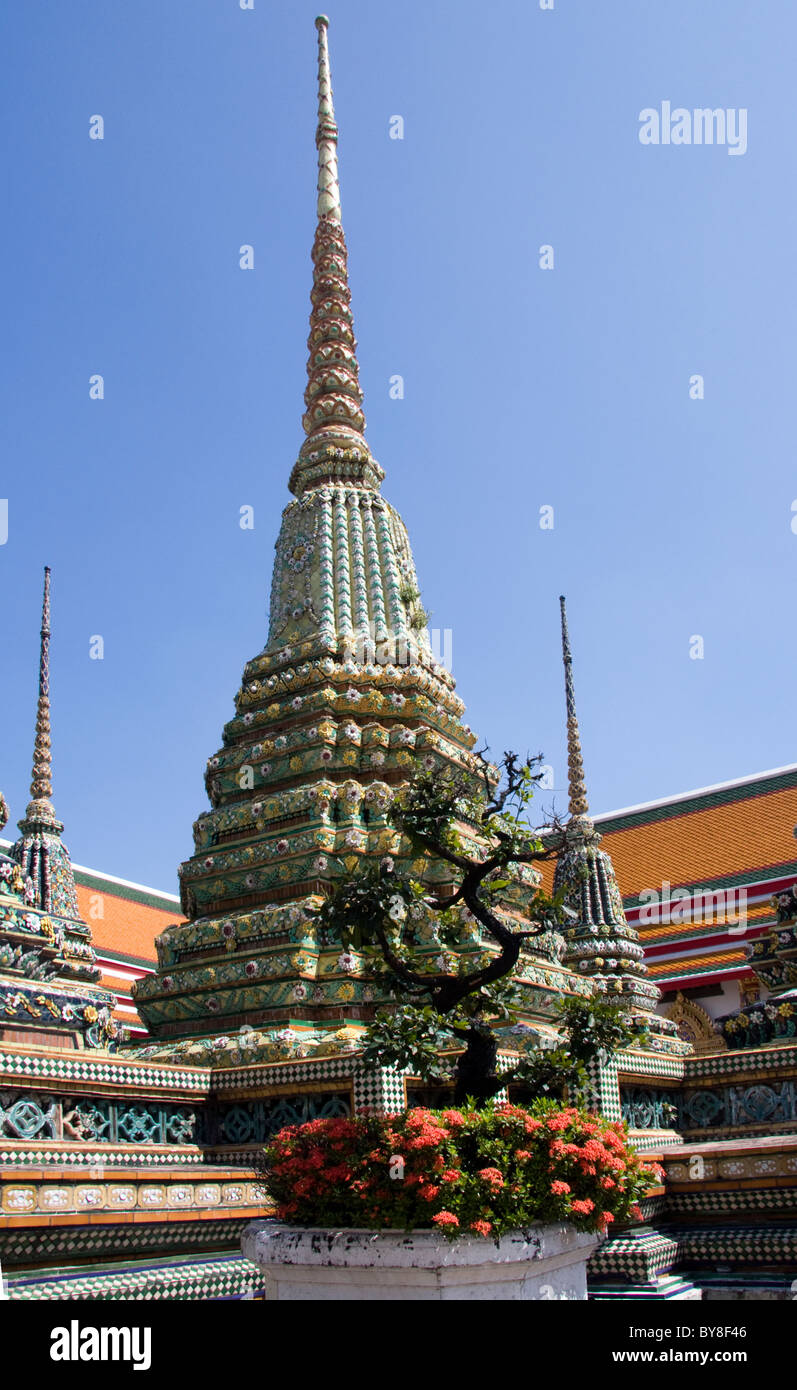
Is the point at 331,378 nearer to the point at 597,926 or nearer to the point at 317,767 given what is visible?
the point at 317,767

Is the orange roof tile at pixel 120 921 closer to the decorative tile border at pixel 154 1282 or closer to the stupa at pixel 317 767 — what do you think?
the stupa at pixel 317 767

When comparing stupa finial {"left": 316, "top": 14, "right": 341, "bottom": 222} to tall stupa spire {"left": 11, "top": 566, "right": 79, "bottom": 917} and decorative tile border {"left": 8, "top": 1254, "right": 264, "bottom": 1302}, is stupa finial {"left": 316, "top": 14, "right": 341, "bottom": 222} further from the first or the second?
decorative tile border {"left": 8, "top": 1254, "right": 264, "bottom": 1302}

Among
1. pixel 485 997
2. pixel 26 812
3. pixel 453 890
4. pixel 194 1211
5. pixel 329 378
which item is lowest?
pixel 194 1211

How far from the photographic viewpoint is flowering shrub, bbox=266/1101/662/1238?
17.4 ft

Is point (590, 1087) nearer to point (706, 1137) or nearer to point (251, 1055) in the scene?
point (706, 1137)

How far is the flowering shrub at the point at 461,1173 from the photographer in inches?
209

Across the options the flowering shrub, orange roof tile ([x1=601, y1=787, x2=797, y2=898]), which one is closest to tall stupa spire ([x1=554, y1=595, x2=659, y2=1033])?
orange roof tile ([x1=601, y1=787, x2=797, y2=898])

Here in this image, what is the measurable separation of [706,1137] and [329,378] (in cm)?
1351

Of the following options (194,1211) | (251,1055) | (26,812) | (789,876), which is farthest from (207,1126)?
(789,876)

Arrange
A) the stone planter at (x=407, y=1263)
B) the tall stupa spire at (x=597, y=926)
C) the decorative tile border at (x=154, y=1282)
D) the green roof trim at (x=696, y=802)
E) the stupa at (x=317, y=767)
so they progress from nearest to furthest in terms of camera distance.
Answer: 1. the stone planter at (x=407, y=1263)
2. the decorative tile border at (x=154, y=1282)
3. the stupa at (x=317, y=767)
4. the tall stupa spire at (x=597, y=926)
5. the green roof trim at (x=696, y=802)

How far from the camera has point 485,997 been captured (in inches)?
282

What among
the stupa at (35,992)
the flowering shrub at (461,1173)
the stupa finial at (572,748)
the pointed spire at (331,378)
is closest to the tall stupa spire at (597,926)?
the stupa finial at (572,748)

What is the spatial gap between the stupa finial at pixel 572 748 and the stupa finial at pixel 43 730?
1101 centimetres
